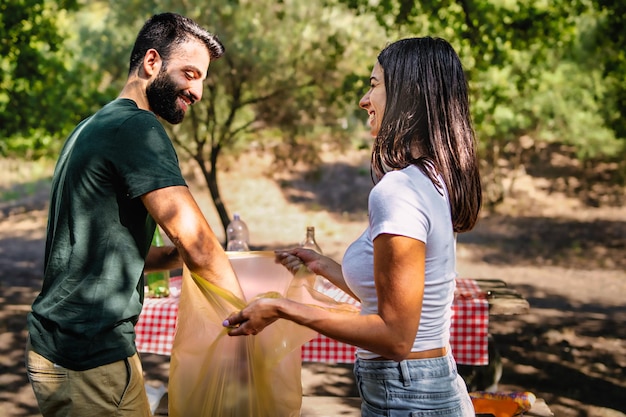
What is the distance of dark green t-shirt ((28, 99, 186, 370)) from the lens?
1686mm

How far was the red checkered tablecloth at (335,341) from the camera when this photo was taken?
3.22 m

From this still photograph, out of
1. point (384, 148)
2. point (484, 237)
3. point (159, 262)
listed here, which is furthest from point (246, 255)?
point (484, 237)

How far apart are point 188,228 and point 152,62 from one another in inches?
21.0

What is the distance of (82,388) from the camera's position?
1731 mm

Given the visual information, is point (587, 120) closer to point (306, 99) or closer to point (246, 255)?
point (306, 99)

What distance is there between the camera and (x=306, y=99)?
9156mm

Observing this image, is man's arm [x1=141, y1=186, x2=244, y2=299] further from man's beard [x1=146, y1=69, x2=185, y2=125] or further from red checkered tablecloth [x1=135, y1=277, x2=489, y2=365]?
red checkered tablecloth [x1=135, y1=277, x2=489, y2=365]

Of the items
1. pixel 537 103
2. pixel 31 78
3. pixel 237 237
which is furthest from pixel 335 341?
pixel 537 103

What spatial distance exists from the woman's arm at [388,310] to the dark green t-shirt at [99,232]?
1.49 ft

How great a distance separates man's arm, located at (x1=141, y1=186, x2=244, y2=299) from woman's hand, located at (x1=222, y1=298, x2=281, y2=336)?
0.23 m

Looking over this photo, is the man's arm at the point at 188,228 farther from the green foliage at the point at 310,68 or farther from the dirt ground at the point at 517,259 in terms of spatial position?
the green foliage at the point at 310,68

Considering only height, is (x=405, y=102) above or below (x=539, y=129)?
below

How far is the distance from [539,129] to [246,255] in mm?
10835

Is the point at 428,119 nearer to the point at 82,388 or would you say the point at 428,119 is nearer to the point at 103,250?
the point at 103,250
